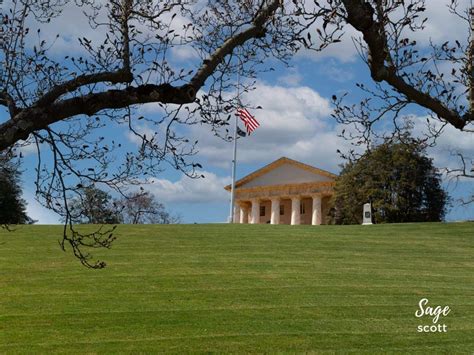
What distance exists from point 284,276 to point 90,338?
5943 mm

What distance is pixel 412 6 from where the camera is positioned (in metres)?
6.56

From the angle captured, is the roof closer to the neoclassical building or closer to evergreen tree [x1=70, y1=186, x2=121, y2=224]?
the neoclassical building

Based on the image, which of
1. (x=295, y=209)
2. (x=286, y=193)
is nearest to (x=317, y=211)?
(x=295, y=209)

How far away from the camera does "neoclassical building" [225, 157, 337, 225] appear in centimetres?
6125

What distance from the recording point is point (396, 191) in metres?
42.4

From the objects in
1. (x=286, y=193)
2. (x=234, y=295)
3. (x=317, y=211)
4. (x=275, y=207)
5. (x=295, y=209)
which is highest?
(x=286, y=193)

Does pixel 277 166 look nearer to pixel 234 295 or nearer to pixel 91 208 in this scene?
pixel 234 295

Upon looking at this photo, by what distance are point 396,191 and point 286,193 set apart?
22874mm

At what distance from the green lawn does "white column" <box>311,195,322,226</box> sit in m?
38.0

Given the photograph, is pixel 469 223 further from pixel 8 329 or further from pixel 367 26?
pixel 367 26

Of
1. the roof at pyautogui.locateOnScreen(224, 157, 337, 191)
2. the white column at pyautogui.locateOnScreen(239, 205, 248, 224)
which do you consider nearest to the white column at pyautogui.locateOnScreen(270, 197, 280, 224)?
the roof at pyautogui.locateOnScreen(224, 157, 337, 191)

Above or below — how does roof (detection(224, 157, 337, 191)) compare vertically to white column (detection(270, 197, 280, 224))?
above

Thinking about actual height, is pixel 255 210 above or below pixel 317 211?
above

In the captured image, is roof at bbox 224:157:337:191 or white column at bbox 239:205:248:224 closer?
roof at bbox 224:157:337:191
